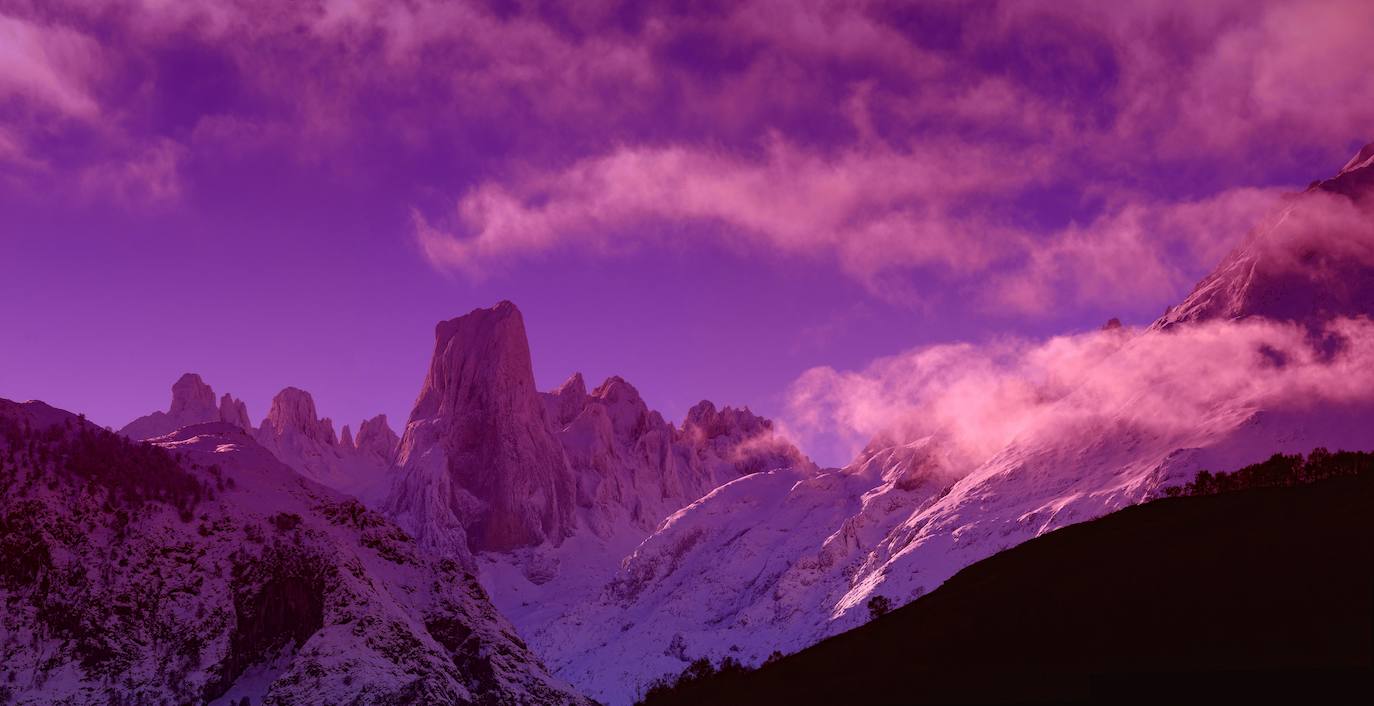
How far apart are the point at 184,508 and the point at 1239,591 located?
179ft

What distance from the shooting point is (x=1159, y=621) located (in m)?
37.6

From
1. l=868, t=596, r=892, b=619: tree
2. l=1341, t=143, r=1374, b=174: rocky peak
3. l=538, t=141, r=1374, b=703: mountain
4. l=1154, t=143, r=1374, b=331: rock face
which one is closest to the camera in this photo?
l=868, t=596, r=892, b=619: tree

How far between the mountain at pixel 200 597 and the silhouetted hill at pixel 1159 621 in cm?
1841

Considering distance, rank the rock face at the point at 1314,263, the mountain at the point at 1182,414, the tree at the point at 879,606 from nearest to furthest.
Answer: the tree at the point at 879,606
the mountain at the point at 1182,414
the rock face at the point at 1314,263

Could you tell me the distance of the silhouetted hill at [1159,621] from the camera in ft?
102

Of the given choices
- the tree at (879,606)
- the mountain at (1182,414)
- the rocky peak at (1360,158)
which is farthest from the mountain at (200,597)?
the rocky peak at (1360,158)

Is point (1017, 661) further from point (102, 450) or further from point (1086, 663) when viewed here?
point (102, 450)

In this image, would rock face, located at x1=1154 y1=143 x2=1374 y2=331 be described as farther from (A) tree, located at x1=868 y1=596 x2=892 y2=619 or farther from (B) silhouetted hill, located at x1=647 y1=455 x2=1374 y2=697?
(B) silhouetted hill, located at x1=647 y1=455 x2=1374 y2=697

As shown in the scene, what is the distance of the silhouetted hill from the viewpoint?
102 feet

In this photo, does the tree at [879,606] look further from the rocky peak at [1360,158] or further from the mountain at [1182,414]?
the rocky peak at [1360,158]

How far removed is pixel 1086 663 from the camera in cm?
3703

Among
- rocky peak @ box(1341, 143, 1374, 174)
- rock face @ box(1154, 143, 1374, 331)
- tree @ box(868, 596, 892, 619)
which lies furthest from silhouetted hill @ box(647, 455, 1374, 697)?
rocky peak @ box(1341, 143, 1374, 174)

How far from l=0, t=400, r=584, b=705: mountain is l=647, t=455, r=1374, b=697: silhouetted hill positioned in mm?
18414

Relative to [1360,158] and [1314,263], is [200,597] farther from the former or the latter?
[1360,158]
